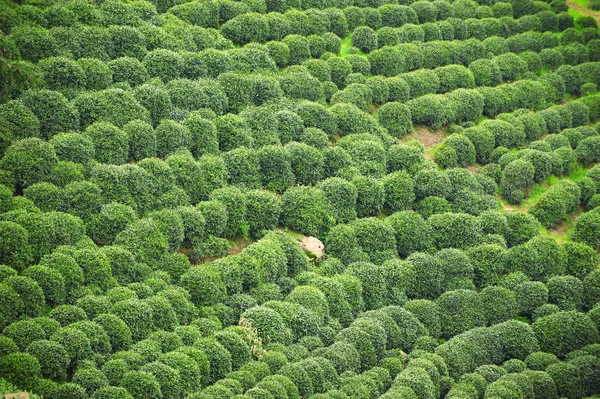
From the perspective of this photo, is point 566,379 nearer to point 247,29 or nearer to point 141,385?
point 141,385

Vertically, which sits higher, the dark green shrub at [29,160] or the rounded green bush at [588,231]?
the dark green shrub at [29,160]

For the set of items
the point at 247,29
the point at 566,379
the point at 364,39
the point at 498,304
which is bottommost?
the point at 566,379

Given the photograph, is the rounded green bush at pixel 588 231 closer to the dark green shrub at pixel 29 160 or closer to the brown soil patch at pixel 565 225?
the brown soil patch at pixel 565 225

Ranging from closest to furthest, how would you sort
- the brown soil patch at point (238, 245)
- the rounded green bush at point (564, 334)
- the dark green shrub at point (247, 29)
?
the brown soil patch at point (238, 245) < the rounded green bush at point (564, 334) < the dark green shrub at point (247, 29)

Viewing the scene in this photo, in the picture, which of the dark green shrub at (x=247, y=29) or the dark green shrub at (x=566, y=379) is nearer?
the dark green shrub at (x=566, y=379)

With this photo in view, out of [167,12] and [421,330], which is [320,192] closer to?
[421,330]

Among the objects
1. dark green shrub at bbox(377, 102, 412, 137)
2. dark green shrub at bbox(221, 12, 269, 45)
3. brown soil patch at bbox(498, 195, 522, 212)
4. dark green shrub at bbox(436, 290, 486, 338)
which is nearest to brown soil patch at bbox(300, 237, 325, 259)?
dark green shrub at bbox(436, 290, 486, 338)

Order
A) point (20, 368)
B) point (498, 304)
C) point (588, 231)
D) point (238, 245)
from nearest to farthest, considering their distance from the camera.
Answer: point (20, 368) < point (238, 245) < point (498, 304) < point (588, 231)

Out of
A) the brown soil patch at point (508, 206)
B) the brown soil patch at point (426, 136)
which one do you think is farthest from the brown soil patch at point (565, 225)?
the brown soil patch at point (426, 136)

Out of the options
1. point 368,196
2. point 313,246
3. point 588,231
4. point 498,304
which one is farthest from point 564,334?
point 313,246
